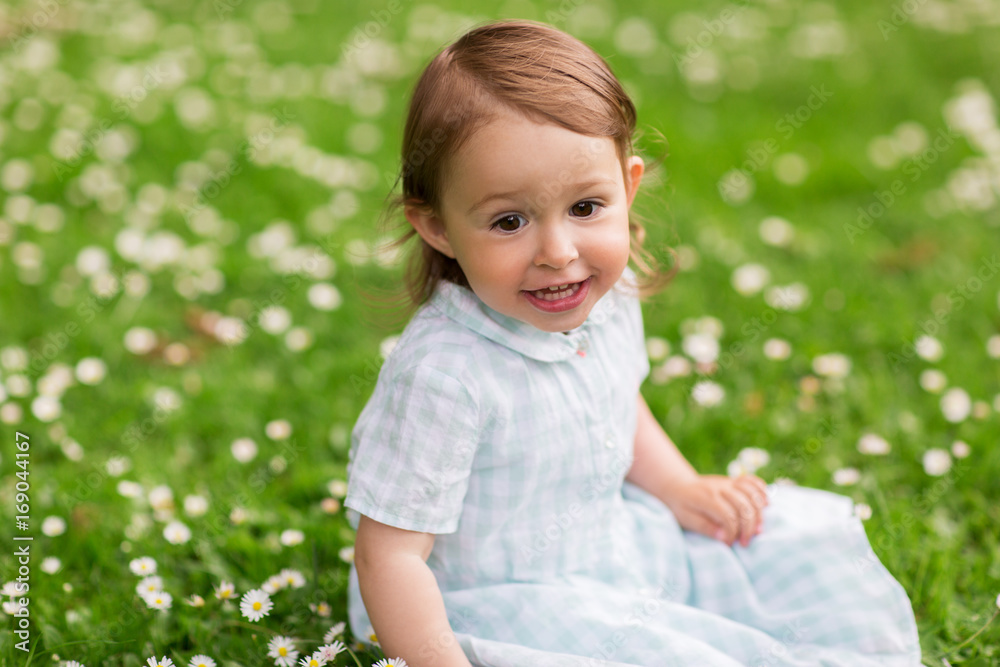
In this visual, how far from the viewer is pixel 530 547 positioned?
5.62 ft

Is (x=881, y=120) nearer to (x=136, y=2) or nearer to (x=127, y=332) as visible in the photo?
(x=127, y=332)

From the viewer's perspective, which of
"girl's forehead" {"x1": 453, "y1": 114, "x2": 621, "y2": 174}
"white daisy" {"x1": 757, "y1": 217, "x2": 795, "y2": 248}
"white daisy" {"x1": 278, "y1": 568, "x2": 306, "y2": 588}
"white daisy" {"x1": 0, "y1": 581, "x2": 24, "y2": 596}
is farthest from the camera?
"white daisy" {"x1": 757, "y1": 217, "x2": 795, "y2": 248}

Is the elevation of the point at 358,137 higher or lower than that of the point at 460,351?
lower

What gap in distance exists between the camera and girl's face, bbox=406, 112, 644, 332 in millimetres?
1393

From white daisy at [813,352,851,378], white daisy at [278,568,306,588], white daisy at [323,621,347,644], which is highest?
white daisy at [813,352,851,378]

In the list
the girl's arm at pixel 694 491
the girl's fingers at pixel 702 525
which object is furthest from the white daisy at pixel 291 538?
the girl's fingers at pixel 702 525

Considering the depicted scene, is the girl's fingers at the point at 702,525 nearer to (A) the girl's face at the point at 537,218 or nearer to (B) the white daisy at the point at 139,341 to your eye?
(A) the girl's face at the point at 537,218

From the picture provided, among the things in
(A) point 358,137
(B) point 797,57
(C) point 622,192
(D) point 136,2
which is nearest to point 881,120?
(B) point 797,57

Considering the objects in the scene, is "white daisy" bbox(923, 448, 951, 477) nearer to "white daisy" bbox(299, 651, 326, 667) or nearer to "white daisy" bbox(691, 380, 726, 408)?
"white daisy" bbox(691, 380, 726, 408)

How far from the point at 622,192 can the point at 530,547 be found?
2.23 feet

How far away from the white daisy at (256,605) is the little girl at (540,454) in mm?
170

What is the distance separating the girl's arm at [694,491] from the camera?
6.29 ft

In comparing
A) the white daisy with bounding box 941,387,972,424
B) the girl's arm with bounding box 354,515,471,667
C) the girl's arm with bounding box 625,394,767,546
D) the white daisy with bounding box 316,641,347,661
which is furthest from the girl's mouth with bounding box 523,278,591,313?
the white daisy with bounding box 941,387,972,424

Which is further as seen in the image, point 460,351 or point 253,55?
point 253,55
